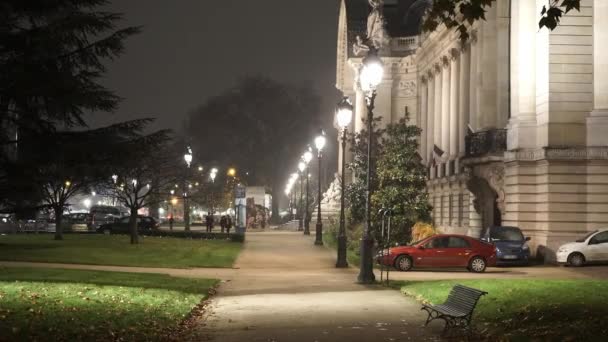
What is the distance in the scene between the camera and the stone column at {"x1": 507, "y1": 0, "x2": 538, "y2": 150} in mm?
36438

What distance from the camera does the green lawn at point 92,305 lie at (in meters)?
12.8

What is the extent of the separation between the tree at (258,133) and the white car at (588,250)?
227ft

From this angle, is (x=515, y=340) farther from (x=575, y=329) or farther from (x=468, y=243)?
(x=468, y=243)

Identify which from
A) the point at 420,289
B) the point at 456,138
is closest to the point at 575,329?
the point at 420,289

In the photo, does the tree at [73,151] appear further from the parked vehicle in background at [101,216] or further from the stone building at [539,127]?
the parked vehicle in background at [101,216]

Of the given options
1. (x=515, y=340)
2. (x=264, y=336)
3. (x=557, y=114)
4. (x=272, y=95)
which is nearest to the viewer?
(x=515, y=340)

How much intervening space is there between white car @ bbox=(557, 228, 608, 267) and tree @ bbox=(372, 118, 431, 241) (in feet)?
29.9

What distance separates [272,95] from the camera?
333 ft

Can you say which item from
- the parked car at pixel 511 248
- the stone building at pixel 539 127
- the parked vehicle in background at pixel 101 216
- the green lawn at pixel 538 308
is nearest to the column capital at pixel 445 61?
the stone building at pixel 539 127

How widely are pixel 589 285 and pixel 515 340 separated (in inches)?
292

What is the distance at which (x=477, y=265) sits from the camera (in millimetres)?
28969

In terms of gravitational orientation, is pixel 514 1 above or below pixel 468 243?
above

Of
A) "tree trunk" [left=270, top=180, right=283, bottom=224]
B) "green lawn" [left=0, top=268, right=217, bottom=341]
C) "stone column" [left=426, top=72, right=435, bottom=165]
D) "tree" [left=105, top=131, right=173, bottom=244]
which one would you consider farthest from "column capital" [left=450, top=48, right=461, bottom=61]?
"tree trunk" [left=270, top=180, right=283, bottom=224]

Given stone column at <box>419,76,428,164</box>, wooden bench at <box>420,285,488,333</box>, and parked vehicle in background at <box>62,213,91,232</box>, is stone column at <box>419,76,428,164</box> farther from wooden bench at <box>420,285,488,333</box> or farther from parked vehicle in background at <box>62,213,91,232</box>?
wooden bench at <box>420,285,488,333</box>
